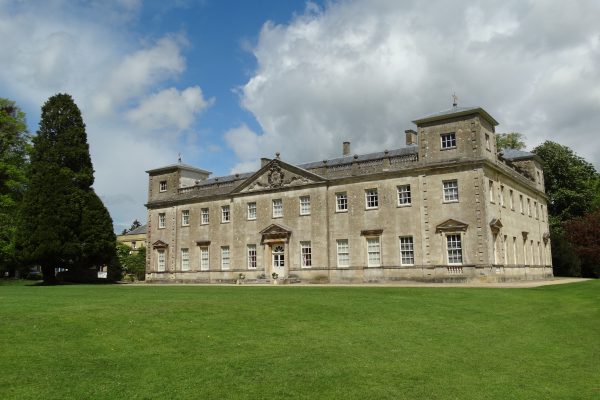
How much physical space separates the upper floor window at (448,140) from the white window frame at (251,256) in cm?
1581

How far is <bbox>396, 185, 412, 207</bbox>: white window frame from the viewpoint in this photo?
33500 millimetres

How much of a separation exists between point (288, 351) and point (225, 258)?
3158cm

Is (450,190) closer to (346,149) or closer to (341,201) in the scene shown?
(341,201)

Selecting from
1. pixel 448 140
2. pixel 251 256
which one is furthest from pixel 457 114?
pixel 251 256

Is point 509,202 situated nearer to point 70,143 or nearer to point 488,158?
point 488,158

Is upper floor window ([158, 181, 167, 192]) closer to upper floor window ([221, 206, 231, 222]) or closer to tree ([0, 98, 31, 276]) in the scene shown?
upper floor window ([221, 206, 231, 222])

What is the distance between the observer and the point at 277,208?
39094 millimetres

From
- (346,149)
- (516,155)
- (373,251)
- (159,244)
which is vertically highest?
(346,149)

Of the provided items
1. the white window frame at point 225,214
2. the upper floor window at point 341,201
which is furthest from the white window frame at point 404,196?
the white window frame at point 225,214

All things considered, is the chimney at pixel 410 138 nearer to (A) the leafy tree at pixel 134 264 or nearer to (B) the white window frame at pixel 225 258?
(B) the white window frame at pixel 225 258

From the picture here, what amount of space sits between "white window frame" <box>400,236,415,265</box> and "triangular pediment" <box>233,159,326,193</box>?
7045 mm

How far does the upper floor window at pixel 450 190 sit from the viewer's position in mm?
31938

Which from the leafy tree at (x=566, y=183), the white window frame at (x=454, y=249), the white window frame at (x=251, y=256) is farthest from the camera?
the leafy tree at (x=566, y=183)

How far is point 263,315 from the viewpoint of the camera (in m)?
14.2
